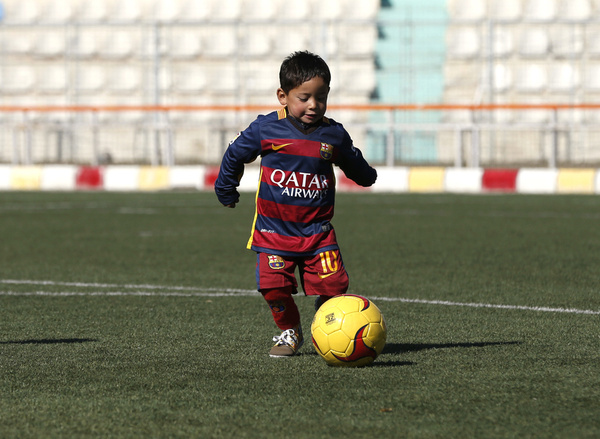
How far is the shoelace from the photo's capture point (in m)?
5.30

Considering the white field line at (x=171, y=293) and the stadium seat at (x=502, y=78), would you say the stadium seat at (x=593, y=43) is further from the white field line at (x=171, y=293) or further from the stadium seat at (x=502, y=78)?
the white field line at (x=171, y=293)

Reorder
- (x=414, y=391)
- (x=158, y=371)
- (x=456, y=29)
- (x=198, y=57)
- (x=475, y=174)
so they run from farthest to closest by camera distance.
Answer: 1. (x=198, y=57)
2. (x=456, y=29)
3. (x=475, y=174)
4. (x=158, y=371)
5. (x=414, y=391)

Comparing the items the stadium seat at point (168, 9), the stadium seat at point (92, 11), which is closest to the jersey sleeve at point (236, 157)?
the stadium seat at point (168, 9)

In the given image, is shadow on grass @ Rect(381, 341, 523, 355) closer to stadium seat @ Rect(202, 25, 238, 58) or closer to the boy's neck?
the boy's neck

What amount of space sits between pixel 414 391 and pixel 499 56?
20075 millimetres

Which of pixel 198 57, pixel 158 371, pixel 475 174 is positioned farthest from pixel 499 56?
pixel 158 371

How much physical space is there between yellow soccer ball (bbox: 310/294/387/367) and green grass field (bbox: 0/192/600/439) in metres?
0.09

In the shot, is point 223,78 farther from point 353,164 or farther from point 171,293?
point 353,164

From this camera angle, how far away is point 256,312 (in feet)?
22.1

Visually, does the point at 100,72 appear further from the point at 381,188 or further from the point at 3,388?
the point at 3,388

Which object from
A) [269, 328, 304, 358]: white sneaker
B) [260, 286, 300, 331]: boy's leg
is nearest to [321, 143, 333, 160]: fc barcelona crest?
[260, 286, 300, 331]: boy's leg

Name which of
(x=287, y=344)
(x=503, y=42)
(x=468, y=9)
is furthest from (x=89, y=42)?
(x=287, y=344)

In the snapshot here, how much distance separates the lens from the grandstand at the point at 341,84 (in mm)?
22031

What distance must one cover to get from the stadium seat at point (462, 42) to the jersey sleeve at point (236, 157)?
18106mm
